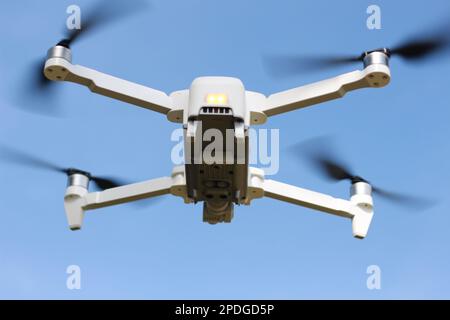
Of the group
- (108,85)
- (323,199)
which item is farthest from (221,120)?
(323,199)

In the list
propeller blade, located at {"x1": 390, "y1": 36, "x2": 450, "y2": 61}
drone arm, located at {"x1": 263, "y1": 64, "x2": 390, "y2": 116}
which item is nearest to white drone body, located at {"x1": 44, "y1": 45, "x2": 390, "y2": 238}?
Answer: drone arm, located at {"x1": 263, "y1": 64, "x2": 390, "y2": 116}

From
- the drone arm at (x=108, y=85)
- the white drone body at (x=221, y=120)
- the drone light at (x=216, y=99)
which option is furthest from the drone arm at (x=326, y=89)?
the drone arm at (x=108, y=85)

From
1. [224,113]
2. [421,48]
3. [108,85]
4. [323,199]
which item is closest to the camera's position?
[224,113]

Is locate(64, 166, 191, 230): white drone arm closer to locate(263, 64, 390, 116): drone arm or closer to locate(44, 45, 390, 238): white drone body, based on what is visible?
locate(44, 45, 390, 238): white drone body

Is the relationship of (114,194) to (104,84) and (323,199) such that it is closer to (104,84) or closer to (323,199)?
(104,84)

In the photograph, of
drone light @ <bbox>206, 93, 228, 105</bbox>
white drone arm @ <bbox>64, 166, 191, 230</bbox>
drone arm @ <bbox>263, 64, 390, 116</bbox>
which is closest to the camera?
drone light @ <bbox>206, 93, 228, 105</bbox>

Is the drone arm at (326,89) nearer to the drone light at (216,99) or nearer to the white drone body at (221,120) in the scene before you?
the white drone body at (221,120)
